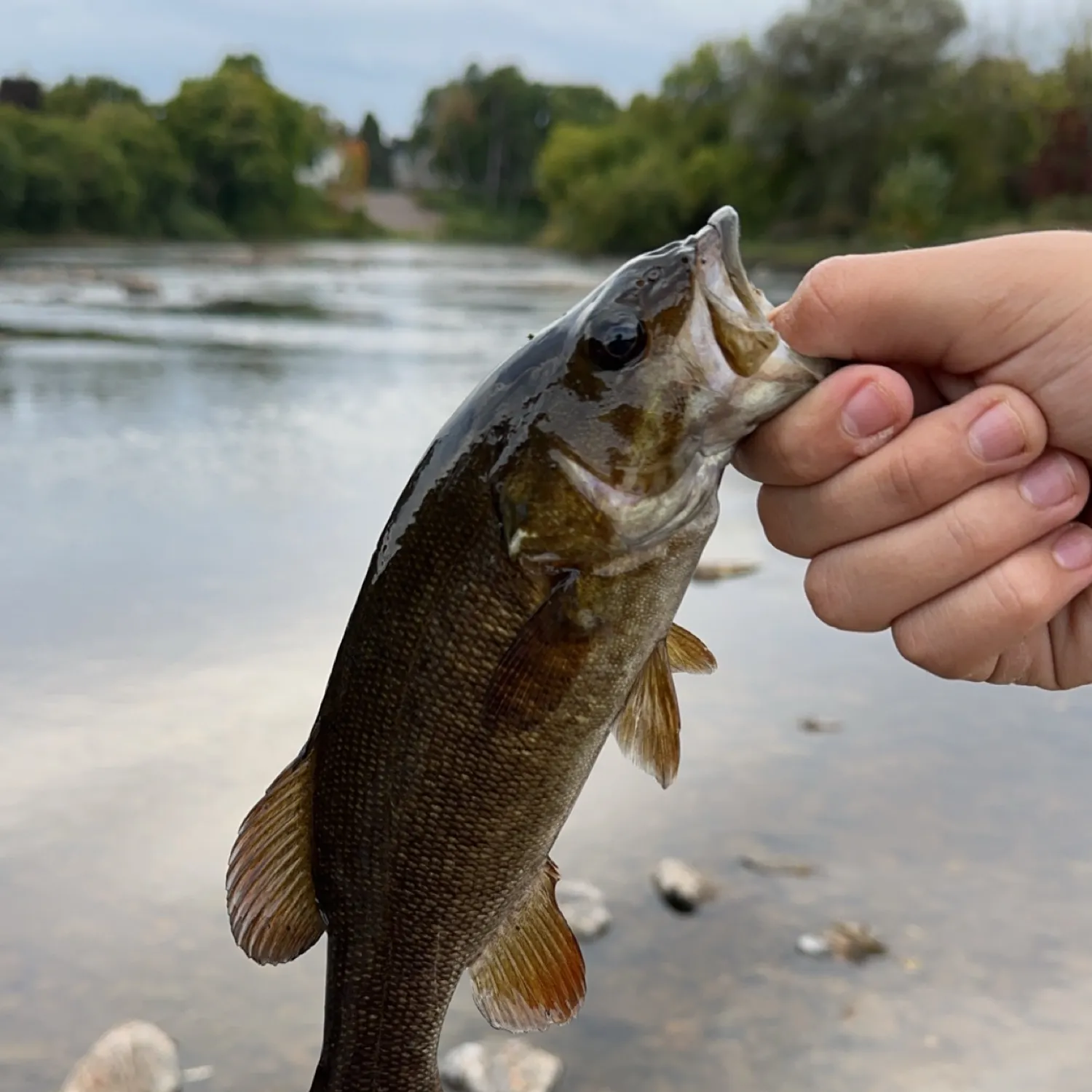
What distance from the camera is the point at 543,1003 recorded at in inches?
88.8

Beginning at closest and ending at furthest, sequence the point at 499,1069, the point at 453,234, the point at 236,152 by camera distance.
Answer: the point at 499,1069
the point at 236,152
the point at 453,234

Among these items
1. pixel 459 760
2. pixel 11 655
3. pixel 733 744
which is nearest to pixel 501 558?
pixel 459 760

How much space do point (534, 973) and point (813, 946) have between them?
2.00 m

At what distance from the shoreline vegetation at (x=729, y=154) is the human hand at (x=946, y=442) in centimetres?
3685

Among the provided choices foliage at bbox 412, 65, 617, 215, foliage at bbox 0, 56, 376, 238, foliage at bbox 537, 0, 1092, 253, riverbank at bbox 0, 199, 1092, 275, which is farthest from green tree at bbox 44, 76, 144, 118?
foliage at bbox 537, 0, 1092, 253

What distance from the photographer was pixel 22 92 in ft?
239

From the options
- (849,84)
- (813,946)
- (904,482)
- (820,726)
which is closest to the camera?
(904,482)

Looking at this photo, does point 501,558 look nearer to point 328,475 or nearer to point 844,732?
point 844,732

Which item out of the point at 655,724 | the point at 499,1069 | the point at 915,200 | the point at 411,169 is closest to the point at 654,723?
the point at 655,724

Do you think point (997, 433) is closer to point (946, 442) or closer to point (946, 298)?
point (946, 442)

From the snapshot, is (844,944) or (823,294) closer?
(823,294)

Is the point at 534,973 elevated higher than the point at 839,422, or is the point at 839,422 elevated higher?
the point at 839,422

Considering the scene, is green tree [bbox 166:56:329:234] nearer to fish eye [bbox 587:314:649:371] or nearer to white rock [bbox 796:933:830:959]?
white rock [bbox 796:933:830:959]

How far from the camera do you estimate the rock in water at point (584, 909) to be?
400cm
